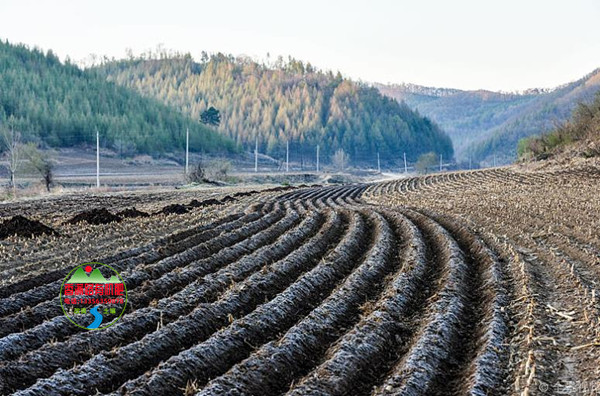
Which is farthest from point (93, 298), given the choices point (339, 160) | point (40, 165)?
point (339, 160)

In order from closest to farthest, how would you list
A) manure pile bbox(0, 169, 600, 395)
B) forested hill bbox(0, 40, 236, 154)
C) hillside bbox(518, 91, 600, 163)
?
manure pile bbox(0, 169, 600, 395) → hillside bbox(518, 91, 600, 163) → forested hill bbox(0, 40, 236, 154)

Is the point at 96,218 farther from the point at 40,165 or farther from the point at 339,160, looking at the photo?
the point at 339,160

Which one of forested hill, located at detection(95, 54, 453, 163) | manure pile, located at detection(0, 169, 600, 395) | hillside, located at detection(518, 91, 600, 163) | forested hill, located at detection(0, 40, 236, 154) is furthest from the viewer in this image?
forested hill, located at detection(95, 54, 453, 163)

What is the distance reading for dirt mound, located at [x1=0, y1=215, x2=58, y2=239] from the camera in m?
13.3

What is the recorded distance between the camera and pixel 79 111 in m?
87.2

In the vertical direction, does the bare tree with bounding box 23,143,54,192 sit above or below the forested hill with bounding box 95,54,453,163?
below

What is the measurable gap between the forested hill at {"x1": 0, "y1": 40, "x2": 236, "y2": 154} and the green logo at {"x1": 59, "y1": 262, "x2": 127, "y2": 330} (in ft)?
227

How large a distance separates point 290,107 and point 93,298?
130 m

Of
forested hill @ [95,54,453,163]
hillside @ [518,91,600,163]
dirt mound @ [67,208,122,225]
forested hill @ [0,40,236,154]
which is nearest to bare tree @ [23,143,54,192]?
dirt mound @ [67,208,122,225]

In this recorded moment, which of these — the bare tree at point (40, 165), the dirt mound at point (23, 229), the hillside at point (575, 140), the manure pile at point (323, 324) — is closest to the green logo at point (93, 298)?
the manure pile at point (323, 324)

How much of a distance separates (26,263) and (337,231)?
634 cm

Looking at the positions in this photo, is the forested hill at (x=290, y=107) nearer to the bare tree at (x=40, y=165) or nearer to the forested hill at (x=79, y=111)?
the forested hill at (x=79, y=111)

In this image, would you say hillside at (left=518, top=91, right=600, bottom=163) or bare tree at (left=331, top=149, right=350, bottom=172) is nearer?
hillside at (left=518, top=91, right=600, bottom=163)

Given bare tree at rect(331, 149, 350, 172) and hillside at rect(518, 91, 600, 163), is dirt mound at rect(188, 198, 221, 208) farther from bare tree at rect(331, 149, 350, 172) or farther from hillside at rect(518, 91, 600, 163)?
bare tree at rect(331, 149, 350, 172)
